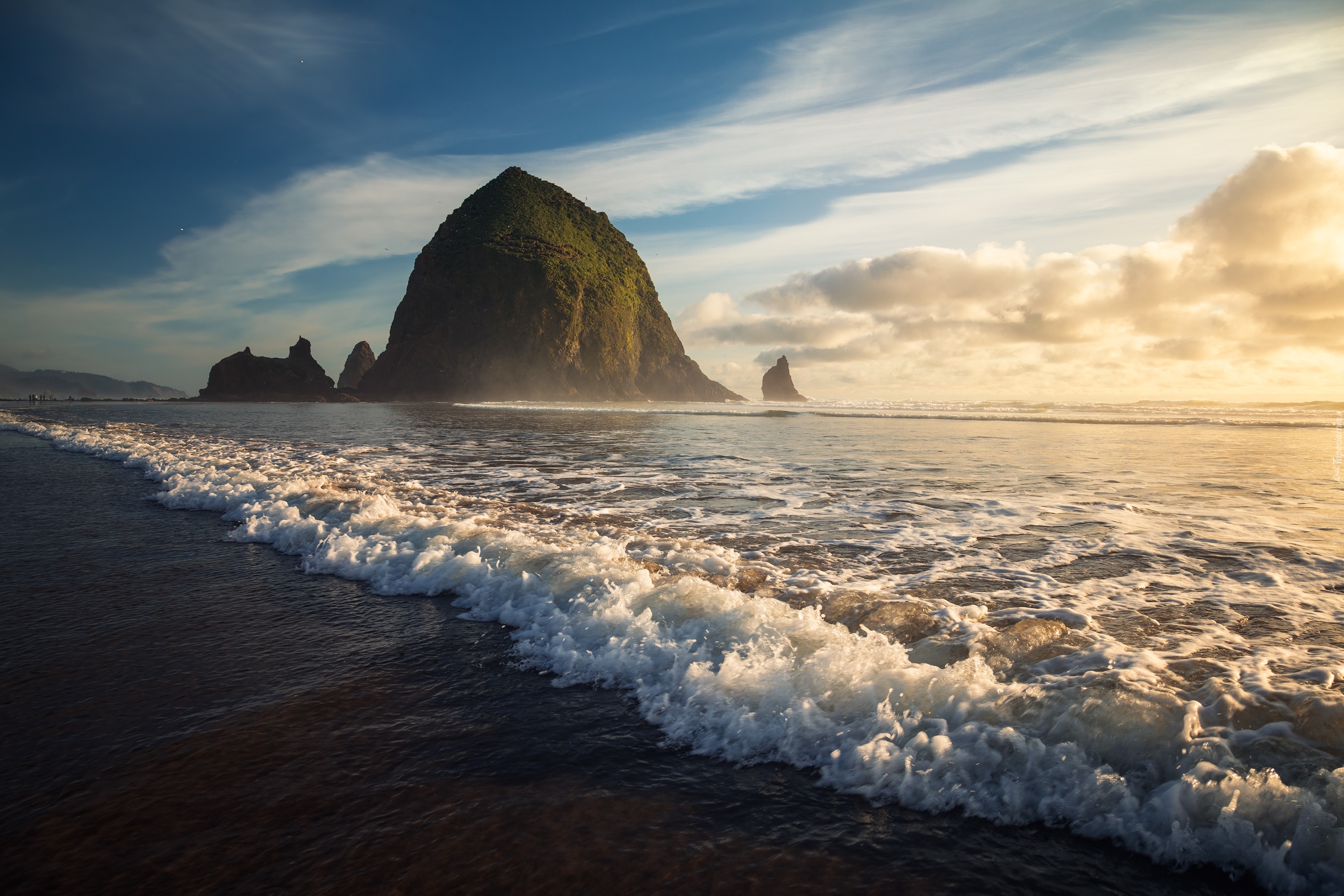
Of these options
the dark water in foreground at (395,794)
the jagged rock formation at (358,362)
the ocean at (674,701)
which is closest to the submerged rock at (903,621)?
the ocean at (674,701)

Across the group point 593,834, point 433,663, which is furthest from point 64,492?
point 593,834

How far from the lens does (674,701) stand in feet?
13.4

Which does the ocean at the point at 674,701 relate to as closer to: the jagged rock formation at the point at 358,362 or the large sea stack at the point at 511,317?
the large sea stack at the point at 511,317

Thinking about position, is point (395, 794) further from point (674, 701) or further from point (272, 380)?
point (272, 380)

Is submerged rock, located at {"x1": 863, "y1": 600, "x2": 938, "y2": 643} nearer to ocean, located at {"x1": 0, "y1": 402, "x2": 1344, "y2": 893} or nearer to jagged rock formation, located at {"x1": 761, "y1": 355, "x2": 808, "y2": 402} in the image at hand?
ocean, located at {"x1": 0, "y1": 402, "x2": 1344, "y2": 893}

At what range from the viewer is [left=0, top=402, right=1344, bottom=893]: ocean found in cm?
271

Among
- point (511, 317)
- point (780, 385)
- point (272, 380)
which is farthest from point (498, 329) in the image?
point (780, 385)

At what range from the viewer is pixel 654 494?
11578mm

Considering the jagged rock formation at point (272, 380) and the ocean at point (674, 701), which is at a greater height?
the jagged rock formation at point (272, 380)

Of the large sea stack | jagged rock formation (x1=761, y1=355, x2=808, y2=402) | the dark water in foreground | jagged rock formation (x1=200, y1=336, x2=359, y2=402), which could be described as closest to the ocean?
the dark water in foreground

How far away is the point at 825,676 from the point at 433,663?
116 inches

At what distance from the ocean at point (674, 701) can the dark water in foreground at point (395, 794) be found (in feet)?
0.06

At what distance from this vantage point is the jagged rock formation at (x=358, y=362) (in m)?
188

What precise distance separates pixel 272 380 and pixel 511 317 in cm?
4832
